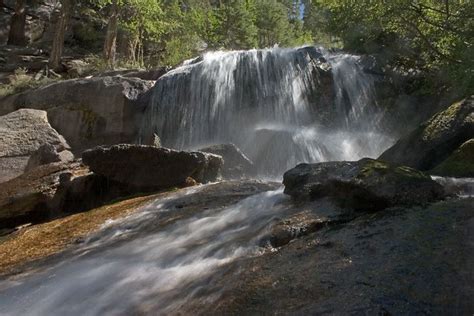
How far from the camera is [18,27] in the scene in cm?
3025

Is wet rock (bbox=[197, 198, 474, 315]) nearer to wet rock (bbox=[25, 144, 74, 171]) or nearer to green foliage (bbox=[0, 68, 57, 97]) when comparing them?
wet rock (bbox=[25, 144, 74, 171])

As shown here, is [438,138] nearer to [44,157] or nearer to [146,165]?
[146,165]

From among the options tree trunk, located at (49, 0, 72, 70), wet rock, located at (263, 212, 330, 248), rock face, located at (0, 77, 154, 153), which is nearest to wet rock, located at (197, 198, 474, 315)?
wet rock, located at (263, 212, 330, 248)

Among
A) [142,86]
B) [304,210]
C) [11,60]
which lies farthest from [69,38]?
[304,210]

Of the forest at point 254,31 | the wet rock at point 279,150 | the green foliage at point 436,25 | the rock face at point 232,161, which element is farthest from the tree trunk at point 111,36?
the rock face at point 232,161

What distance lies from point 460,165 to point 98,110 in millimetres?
12338

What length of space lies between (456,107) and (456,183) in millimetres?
3468

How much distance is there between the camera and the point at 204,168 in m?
10.5

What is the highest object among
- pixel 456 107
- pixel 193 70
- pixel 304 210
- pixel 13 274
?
pixel 193 70

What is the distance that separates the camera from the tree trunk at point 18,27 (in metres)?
30.0

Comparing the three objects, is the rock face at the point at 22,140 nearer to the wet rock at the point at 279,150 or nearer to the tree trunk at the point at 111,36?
the wet rock at the point at 279,150

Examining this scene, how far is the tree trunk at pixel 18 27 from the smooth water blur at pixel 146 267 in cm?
2708

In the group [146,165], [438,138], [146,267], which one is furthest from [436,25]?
[146,267]

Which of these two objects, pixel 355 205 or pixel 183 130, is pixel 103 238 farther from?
pixel 183 130
